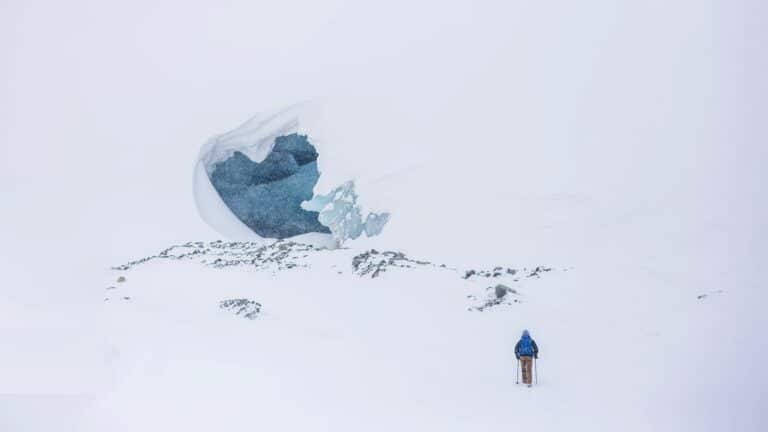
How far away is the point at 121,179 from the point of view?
2662 cm

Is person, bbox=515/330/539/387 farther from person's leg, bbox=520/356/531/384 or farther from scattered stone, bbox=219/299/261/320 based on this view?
scattered stone, bbox=219/299/261/320

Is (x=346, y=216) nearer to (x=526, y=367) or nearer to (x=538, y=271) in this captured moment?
(x=538, y=271)

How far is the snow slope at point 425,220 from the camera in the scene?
9.98m

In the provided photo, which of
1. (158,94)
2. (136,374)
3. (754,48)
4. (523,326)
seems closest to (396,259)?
(523,326)

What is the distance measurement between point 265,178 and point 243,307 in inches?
548

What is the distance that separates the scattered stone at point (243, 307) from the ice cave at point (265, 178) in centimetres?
1127

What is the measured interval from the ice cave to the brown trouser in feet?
55.1

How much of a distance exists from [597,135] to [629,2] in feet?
19.9

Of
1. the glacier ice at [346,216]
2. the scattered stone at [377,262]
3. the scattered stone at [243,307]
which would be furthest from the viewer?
the glacier ice at [346,216]

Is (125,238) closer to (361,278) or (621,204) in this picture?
(361,278)

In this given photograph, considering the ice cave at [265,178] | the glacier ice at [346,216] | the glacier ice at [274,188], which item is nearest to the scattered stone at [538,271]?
the glacier ice at [346,216]

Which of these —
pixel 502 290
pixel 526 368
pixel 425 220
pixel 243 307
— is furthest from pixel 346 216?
pixel 526 368

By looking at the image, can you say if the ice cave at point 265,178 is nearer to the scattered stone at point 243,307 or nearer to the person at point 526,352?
the scattered stone at point 243,307

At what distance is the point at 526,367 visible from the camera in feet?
34.8
